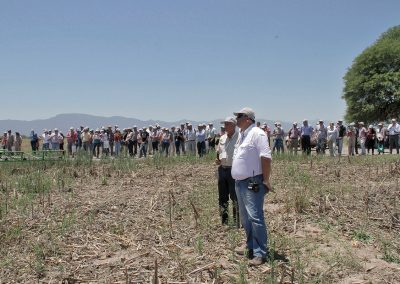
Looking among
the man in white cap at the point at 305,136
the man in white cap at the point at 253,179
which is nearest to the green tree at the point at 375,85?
the man in white cap at the point at 305,136

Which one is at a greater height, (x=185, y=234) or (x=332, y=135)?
(x=332, y=135)

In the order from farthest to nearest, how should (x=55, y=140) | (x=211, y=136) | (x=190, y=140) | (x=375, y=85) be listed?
(x=375, y=85) < (x=55, y=140) < (x=190, y=140) < (x=211, y=136)

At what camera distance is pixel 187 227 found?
6.89 meters

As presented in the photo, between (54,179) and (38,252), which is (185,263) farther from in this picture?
(54,179)

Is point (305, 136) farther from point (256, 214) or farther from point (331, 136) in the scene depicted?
point (256, 214)

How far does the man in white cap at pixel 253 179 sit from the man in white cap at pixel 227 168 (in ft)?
4.15

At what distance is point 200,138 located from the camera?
1947 cm

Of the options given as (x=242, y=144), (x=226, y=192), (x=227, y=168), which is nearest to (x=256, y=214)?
(x=242, y=144)

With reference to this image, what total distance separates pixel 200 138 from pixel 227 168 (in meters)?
12.5

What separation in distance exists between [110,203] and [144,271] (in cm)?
348

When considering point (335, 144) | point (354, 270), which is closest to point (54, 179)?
point (354, 270)

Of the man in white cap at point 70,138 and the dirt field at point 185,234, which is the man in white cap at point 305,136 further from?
the man in white cap at point 70,138

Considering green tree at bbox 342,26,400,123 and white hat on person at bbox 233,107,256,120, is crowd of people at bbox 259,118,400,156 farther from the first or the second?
green tree at bbox 342,26,400,123

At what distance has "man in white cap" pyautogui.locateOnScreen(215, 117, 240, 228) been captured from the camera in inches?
269
